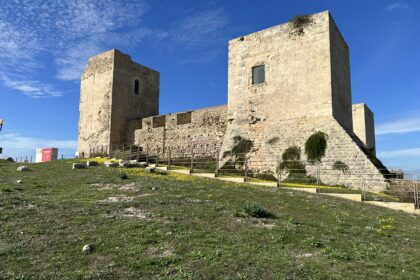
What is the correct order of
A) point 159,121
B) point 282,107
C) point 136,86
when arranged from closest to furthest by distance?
1. point 282,107
2. point 159,121
3. point 136,86

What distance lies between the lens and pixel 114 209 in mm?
9508

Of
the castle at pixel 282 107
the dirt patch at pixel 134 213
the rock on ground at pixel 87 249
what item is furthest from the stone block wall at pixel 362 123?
the rock on ground at pixel 87 249

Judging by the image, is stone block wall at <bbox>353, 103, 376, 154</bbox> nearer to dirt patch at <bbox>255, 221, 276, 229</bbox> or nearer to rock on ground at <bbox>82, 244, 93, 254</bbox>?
dirt patch at <bbox>255, 221, 276, 229</bbox>

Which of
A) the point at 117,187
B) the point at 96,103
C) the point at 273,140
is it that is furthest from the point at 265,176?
the point at 96,103

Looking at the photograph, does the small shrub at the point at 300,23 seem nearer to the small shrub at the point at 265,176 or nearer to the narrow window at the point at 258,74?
the narrow window at the point at 258,74

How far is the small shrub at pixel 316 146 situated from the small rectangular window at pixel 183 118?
37.4 feet

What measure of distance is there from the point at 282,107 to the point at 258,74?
3364 mm

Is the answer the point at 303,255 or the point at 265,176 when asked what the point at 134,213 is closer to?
the point at 303,255

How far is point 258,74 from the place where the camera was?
2484 cm

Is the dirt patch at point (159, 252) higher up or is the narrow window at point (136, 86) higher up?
the narrow window at point (136, 86)

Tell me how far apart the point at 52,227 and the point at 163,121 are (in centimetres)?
2379

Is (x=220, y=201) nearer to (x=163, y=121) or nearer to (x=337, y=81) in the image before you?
(x=337, y=81)

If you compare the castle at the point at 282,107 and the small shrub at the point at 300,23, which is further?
the small shrub at the point at 300,23

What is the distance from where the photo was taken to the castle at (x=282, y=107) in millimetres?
20719
